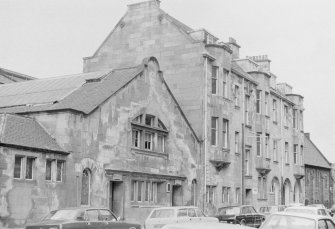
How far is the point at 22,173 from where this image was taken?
958 inches

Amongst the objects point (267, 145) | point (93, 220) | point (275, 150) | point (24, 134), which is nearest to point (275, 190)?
point (275, 150)

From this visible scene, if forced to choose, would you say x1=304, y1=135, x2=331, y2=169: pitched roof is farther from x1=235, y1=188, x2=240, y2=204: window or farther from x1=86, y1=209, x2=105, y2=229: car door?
x1=86, y1=209, x2=105, y2=229: car door

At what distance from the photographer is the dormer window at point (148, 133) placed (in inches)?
1249

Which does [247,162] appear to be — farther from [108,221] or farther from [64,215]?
[64,215]

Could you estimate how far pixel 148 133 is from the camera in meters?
33.1

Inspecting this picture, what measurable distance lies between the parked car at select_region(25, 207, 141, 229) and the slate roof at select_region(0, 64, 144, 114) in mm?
8069

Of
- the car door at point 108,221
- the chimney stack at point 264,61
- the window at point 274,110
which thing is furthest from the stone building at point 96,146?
the chimney stack at point 264,61

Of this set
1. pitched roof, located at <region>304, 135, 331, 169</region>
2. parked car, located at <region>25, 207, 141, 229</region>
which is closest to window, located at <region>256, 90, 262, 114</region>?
pitched roof, located at <region>304, 135, 331, 169</region>

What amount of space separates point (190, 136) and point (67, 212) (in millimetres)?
18967

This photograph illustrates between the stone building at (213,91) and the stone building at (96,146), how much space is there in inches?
107

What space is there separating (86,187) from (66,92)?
20.7ft

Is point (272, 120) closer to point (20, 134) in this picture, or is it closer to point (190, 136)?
point (190, 136)

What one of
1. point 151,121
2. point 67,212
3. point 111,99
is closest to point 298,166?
point 151,121

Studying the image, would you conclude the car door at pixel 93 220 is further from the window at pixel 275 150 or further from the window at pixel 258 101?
the window at pixel 275 150
